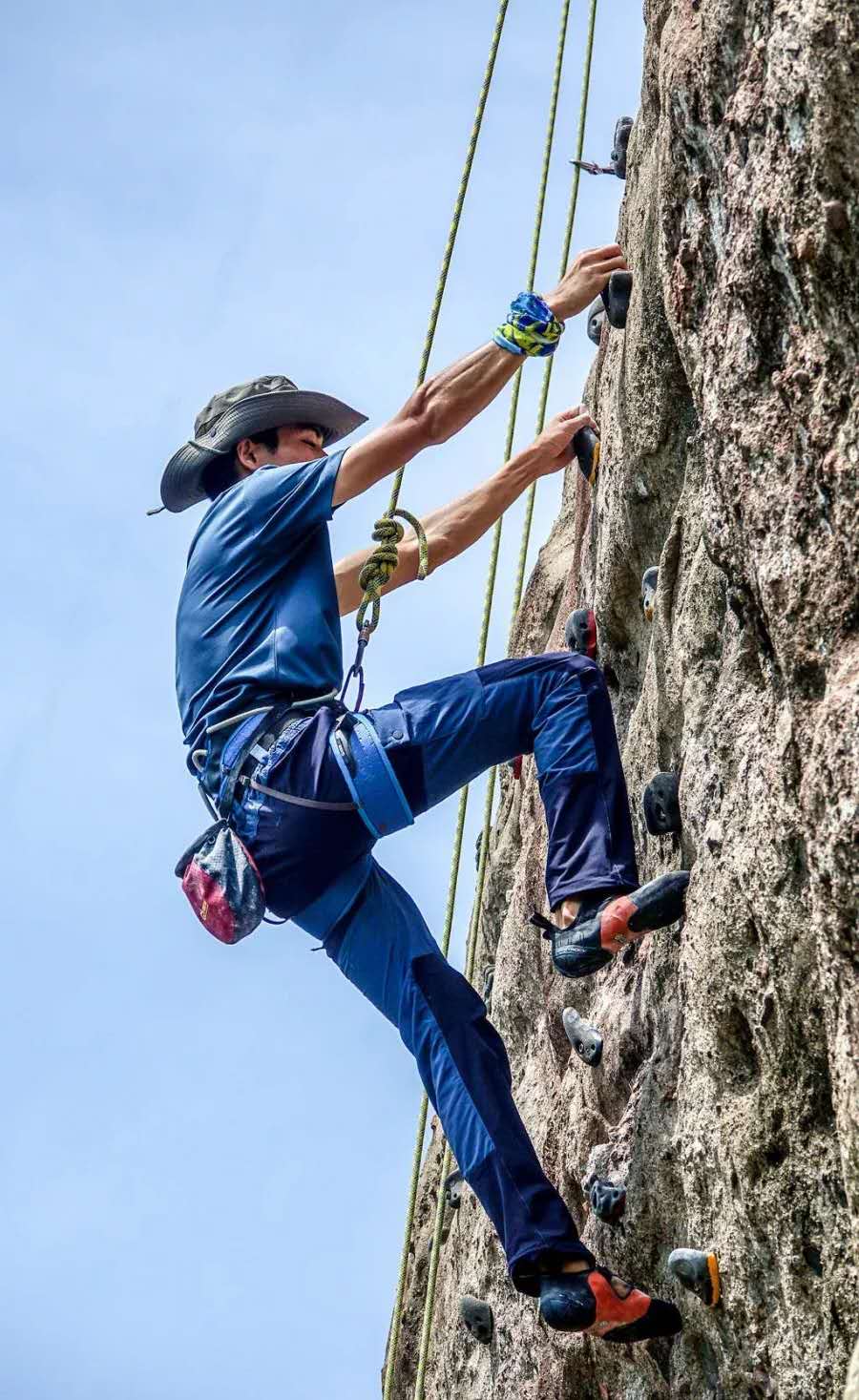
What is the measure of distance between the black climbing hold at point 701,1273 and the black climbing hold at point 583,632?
6.86 ft

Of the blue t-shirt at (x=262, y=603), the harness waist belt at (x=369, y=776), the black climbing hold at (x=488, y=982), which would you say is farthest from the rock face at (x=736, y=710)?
the black climbing hold at (x=488, y=982)

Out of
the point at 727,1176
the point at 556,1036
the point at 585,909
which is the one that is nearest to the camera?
the point at 727,1176

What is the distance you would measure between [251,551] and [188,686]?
1.42ft

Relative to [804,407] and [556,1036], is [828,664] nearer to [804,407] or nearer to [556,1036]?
[804,407]

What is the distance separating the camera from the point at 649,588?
544cm

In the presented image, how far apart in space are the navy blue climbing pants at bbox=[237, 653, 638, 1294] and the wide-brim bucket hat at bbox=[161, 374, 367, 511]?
1.25m

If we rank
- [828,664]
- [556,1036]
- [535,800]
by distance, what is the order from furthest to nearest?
1. [535,800]
2. [556,1036]
3. [828,664]

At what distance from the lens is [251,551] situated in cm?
523

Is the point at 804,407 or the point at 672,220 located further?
the point at 672,220

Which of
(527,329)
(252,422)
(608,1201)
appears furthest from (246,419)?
(608,1201)

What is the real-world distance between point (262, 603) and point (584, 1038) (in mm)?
1609

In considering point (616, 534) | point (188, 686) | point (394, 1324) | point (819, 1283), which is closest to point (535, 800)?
point (616, 534)

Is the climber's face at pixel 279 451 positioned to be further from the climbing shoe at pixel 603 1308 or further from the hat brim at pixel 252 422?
the climbing shoe at pixel 603 1308

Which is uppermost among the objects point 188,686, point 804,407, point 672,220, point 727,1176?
point 672,220
